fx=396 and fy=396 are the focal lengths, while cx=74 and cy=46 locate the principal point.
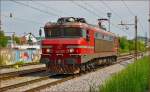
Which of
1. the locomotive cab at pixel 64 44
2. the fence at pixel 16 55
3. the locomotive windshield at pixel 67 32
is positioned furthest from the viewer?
the fence at pixel 16 55

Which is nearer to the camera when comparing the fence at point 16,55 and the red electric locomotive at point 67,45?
the red electric locomotive at point 67,45

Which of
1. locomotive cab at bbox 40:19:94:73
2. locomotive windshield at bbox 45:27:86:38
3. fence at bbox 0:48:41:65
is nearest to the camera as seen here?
locomotive cab at bbox 40:19:94:73

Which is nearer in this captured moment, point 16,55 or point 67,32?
point 67,32

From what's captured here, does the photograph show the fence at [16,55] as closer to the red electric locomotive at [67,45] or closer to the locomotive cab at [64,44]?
the red electric locomotive at [67,45]

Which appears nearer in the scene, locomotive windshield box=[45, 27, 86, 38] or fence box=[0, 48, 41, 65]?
locomotive windshield box=[45, 27, 86, 38]

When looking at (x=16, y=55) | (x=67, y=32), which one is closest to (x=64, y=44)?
(x=67, y=32)

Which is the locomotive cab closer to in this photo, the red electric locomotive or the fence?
the red electric locomotive

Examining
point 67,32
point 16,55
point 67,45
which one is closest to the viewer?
point 67,45

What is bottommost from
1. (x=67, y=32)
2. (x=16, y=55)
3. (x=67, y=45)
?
(x=16, y=55)

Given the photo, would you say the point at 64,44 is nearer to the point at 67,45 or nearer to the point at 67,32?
the point at 67,45

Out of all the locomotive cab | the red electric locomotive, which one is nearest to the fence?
the red electric locomotive

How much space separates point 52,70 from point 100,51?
6207 mm

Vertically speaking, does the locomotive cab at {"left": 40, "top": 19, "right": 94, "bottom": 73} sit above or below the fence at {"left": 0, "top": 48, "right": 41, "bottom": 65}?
above

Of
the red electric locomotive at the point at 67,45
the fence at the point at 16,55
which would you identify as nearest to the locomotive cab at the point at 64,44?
the red electric locomotive at the point at 67,45
